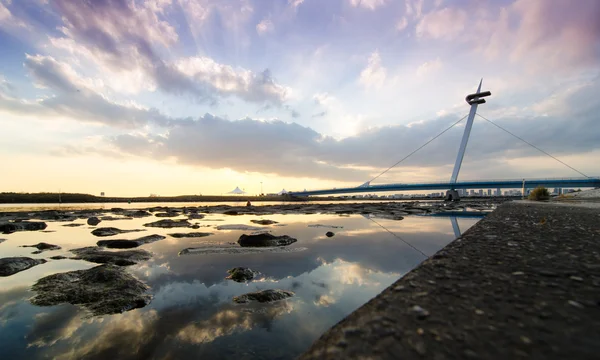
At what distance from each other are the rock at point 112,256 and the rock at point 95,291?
172cm

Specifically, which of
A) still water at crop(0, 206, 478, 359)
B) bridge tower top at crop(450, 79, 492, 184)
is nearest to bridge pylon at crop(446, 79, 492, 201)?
bridge tower top at crop(450, 79, 492, 184)

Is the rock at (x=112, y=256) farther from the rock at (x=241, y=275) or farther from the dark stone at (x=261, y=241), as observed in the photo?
the rock at (x=241, y=275)

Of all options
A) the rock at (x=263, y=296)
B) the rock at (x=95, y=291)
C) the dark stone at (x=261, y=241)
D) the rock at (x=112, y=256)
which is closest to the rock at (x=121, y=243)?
the rock at (x=112, y=256)

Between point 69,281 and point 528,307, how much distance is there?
9.77 meters

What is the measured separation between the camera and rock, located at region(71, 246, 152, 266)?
9586 mm

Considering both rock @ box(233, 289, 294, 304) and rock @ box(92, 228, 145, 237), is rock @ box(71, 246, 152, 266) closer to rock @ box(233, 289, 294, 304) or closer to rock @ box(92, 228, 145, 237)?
rock @ box(92, 228, 145, 237)

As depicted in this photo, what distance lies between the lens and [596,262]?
350cm

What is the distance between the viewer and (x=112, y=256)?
10.1 metres

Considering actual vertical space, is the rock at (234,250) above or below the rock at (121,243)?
below

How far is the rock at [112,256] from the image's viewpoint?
9.59 metres

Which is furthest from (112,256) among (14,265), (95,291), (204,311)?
(204,311)

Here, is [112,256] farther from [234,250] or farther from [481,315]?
[481,315]

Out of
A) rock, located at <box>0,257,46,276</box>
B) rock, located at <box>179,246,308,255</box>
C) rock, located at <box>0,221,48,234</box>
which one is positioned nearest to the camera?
rock, located at <box>0,257,46,276</box>

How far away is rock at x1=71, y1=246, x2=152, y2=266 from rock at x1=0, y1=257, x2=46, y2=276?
4.09ft
